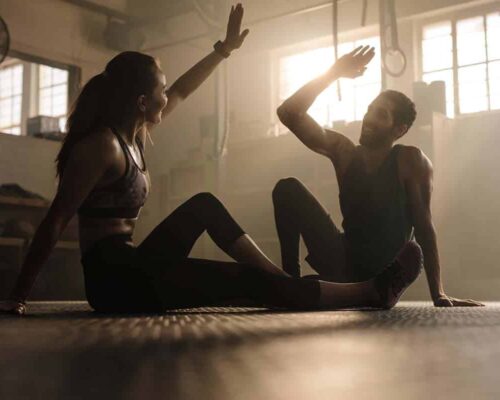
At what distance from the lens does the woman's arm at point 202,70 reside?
244 centimetres

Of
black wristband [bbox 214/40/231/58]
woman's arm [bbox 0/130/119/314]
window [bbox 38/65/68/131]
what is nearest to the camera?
woman's arm [bbox 0/130/119/314]

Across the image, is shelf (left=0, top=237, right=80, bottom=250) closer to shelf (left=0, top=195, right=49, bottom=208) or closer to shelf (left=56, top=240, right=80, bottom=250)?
shelf (left=56, top=240, right=80, bottom=250)

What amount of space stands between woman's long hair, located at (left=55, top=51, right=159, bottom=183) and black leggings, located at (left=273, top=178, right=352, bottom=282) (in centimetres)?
70

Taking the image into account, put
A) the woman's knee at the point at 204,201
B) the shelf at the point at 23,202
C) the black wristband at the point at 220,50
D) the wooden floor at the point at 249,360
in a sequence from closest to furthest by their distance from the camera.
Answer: the wooden floor at the point at 249,360 < the woman's knee at the point at 204,201 < the black wristband at the point at 220,50 < the shelf at the point at 23,202

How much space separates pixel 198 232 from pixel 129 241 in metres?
0.26

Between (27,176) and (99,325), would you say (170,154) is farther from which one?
(99,325)

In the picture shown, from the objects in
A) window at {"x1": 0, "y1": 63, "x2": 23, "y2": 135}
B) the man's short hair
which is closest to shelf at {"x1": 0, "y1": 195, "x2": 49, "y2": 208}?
window at {"x1": 0, "y1": 63, "x2": 23, "y2": 135}

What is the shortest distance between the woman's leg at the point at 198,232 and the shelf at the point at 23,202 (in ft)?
11.9

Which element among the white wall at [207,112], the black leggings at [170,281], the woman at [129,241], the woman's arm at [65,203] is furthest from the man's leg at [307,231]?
the white wall at [207,112]

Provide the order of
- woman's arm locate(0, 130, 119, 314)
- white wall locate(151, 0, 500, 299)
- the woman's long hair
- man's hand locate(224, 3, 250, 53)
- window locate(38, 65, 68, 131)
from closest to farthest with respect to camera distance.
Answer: woman's arm locate(0, 130, 119, 314), the woman's long hair, man's hand locate(224, 3, 250, 53), white wall locate(151, 0, 500, 299), window locate(38, 65, 68, 131)

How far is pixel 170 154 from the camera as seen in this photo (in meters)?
7.66

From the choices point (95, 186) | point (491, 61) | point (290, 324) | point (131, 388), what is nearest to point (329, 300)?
point (290, 324)

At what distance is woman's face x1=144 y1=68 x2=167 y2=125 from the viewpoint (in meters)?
2.15

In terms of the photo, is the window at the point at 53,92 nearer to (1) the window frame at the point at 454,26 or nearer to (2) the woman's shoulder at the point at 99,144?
(1) the window frame at the point at 454,26
